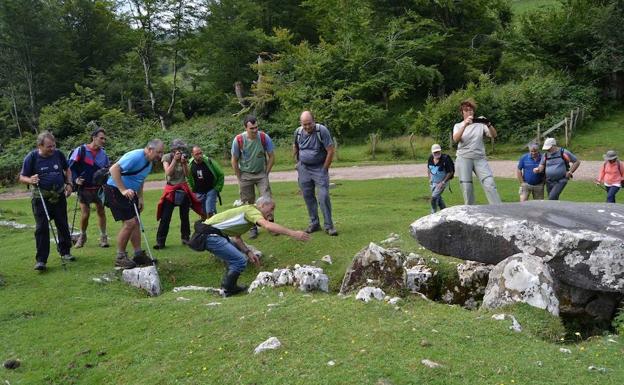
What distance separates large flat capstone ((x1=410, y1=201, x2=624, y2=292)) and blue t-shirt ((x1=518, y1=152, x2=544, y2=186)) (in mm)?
4021

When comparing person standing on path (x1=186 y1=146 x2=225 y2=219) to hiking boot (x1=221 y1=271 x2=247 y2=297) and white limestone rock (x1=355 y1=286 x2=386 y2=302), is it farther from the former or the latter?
white limestone rock (x1=355 y1=286 x2=386 y2=302)

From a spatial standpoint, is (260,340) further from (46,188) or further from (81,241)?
(81,241)

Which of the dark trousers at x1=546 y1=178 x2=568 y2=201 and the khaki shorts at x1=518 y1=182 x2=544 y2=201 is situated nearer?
the dark trousers at x1=546 y1=178 x2=568 y2=201

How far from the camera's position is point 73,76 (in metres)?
55.8

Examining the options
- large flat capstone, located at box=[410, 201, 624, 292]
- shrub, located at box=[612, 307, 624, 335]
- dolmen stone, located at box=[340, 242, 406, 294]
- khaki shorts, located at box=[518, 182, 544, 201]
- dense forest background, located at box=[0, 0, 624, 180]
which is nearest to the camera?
shrub, located at box=[612, 307, 624, 335]

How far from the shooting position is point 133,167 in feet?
35.1

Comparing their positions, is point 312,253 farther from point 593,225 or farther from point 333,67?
point 333,67

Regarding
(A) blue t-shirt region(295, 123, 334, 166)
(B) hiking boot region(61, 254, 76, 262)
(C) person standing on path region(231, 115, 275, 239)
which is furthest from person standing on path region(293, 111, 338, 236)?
(B) hiking boot region(61, 254, 76, 262)

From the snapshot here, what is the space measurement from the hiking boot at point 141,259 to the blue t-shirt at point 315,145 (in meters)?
3.81

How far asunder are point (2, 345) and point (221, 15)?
50.6m

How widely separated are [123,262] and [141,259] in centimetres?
33

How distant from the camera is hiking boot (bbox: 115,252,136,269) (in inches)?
422

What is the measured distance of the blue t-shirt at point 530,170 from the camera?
14.1 meters

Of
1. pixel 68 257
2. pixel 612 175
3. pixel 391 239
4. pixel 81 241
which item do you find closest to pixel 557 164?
pixel 612 175
